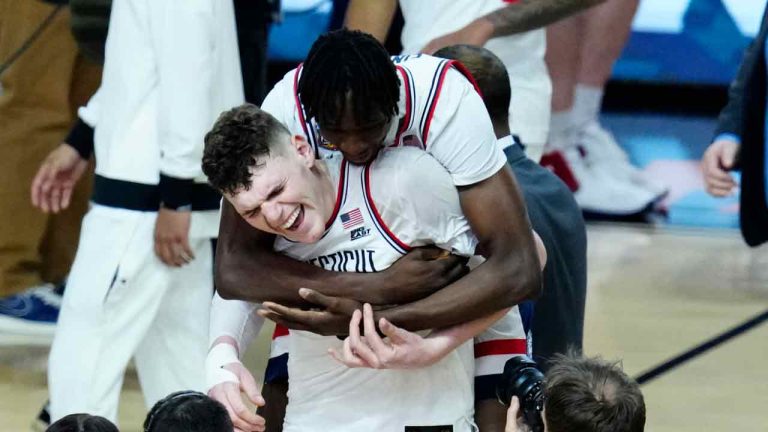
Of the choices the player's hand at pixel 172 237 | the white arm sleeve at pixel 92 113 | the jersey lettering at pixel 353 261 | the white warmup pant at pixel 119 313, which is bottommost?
the white warmup pant at pixel 119 313

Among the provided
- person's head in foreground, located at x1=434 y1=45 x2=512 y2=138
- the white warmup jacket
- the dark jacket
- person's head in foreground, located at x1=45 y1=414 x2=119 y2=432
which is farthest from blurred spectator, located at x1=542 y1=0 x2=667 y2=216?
person's head in foreground, located at x1=45 y1=414 x2=119 y2=432

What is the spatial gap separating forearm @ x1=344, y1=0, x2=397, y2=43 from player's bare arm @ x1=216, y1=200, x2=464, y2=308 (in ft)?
5.46

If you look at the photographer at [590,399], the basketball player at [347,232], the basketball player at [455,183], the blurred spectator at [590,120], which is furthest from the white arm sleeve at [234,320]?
the blurred spectator at [590,120]

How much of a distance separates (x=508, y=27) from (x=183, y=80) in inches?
38.0

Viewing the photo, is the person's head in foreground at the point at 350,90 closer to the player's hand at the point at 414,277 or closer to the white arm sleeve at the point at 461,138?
the white arm sleeve at the point at 461,138

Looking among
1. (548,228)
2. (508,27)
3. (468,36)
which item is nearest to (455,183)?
(548,228)

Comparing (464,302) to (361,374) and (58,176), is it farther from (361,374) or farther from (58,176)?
(58,176)

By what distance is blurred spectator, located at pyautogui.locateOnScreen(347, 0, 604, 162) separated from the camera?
4.08 metres

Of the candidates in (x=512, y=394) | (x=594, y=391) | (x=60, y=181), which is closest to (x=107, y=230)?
(x=60, y=181)

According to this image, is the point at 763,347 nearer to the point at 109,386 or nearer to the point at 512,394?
the point at 109,386

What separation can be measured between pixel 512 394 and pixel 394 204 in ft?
1.27

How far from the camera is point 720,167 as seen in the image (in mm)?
3633

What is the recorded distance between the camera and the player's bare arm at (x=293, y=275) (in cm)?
244

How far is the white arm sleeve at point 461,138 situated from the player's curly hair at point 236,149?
277mm
